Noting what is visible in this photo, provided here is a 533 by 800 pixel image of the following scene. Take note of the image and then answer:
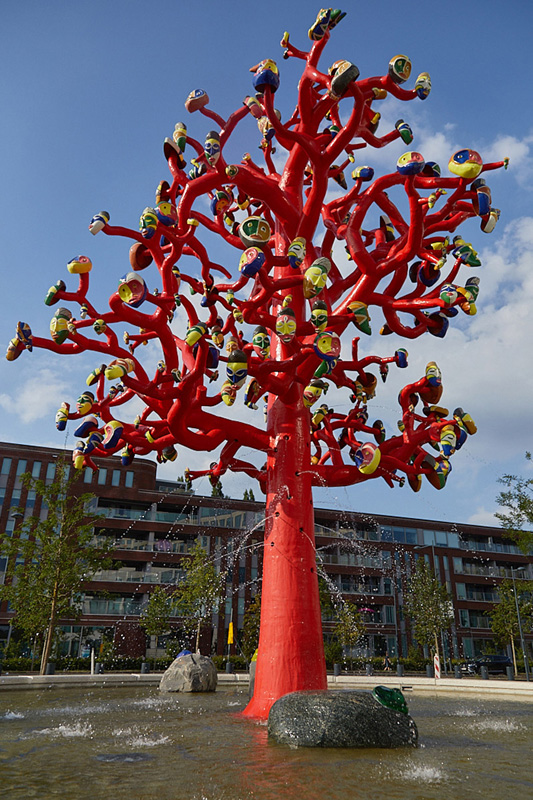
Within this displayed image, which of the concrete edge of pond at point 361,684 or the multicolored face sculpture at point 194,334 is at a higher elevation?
the multicolored face sculpture at point 194,334

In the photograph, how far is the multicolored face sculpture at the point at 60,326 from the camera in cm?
929

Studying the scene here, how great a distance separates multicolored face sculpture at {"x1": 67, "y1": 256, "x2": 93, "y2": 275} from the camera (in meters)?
9.34

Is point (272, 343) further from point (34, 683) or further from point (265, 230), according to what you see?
point (34, 683)

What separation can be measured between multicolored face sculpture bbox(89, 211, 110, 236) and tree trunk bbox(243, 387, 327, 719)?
13.6 feet

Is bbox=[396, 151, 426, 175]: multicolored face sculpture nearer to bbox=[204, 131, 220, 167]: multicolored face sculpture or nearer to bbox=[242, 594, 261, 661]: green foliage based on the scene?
bbox=[204, 131, 220, 167]: multicolored face sculpture

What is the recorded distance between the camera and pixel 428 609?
4462 cm

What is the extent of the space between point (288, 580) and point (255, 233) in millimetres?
5265

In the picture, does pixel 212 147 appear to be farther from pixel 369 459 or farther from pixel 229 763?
pixel 229 763

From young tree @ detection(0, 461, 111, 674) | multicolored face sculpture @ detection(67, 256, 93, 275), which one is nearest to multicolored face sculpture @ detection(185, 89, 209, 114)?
multicolored face sculpture @ detection(67, 256, 93, 275)

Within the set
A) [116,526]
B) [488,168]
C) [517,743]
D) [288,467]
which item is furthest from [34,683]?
[116,526]

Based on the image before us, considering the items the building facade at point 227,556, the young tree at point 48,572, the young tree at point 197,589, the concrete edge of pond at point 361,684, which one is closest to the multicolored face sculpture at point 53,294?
the concrete edge of pond at point 361,684

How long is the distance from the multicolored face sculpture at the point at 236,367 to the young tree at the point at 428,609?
40417mm

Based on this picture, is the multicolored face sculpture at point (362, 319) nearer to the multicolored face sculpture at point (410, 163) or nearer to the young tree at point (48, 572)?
the multicolored face sculpture at point (410, 163)

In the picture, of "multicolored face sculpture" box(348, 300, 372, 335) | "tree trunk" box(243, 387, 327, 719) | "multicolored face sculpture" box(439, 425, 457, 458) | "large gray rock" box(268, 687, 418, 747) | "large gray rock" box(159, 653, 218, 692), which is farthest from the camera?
"large gray rock" box(159, 653, 218, 692)
